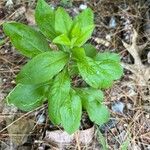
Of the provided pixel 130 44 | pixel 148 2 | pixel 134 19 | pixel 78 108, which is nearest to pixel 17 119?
pixel 78 108

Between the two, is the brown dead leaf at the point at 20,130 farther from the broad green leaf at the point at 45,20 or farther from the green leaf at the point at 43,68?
the broad green leaf at the point at 45,20

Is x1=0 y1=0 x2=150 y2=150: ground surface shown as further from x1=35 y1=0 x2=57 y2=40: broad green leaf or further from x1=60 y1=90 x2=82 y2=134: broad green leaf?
x1=35 y1=0 x2=57 y2=40: broad green leaf

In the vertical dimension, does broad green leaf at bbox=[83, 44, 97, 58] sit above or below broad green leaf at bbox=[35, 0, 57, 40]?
below

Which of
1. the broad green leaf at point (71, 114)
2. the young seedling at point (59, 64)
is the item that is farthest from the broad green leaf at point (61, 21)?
the broad green leaf at point (71, 114)

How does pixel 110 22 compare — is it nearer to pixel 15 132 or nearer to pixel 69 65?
pixel 69 65

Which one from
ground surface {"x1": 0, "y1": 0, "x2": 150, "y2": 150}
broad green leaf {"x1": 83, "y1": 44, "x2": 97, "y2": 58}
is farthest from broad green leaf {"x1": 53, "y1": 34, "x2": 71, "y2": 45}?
ground surface {"x1": 0, "y1": 0, "x2": 150, "y2": 150}

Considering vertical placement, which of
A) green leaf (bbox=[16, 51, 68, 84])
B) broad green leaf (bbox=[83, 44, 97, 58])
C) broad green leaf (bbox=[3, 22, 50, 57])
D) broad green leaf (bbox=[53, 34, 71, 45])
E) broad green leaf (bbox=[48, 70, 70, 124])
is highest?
broad green leaf (bbox=[83, 44, 97, 58])

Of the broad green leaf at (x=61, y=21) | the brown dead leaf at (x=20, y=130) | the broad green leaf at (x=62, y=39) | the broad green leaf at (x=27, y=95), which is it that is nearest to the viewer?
the broad green leaf at (x=62, y=39)
